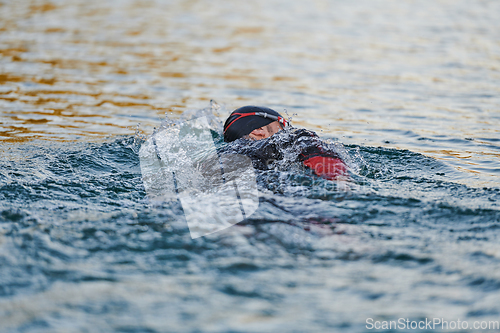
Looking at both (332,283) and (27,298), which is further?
(332,283)

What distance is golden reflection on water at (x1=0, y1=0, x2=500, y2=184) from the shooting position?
8.05m

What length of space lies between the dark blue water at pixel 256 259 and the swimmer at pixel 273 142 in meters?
0.27

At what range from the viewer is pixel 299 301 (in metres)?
2.92

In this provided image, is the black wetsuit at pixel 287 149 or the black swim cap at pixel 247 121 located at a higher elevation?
the black swim cap at pixel 247 121

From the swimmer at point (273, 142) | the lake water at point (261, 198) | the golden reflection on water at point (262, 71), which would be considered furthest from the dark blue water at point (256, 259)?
the golden reflection on water at point (262, 71)

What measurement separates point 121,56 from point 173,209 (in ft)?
31.2

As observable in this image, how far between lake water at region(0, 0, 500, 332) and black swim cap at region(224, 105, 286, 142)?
1.02 m

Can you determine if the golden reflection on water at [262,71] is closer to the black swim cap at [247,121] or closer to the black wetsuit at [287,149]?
the black swim cap at [247,121]

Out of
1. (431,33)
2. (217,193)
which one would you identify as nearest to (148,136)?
(217,193)

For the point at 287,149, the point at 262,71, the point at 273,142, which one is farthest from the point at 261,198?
the point at 262,71

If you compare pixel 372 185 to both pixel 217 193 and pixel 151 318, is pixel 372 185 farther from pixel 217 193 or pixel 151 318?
→ pixel 151 318

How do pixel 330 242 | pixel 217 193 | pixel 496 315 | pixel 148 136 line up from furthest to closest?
pixel 148 136, pixel 217 193, pixel 330 242, pixel 496 315

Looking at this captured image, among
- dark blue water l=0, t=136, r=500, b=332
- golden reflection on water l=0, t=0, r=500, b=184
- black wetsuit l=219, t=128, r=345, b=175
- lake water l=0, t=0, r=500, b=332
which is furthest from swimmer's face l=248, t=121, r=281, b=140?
golden reflection on water l=0, t=0, r=500, b=184

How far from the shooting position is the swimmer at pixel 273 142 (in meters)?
4.89
